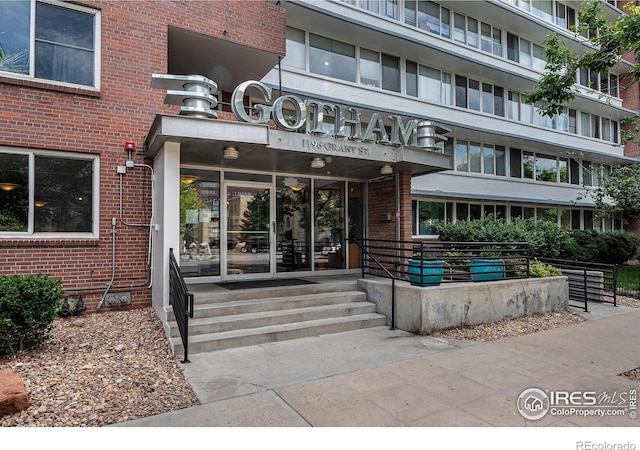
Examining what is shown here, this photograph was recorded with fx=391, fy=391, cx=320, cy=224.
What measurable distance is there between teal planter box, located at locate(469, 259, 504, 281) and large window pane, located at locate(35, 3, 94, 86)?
824 cm

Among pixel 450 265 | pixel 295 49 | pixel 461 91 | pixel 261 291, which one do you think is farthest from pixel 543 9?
pixel 261 291

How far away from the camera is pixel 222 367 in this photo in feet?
16.0

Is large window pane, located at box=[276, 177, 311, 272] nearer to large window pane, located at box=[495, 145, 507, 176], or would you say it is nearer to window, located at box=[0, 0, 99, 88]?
window, located at box=[0, 0, 99, 88]

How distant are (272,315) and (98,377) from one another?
263 centimetres

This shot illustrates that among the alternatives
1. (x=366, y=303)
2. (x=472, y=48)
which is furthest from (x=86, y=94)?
(x=472, y=48)

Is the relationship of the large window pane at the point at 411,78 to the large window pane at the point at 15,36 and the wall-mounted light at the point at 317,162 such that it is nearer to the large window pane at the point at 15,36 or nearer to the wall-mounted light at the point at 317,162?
the wall-mounted light at the point at 317,162

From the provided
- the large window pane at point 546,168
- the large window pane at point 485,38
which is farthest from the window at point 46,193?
the large window pane at point 546,168

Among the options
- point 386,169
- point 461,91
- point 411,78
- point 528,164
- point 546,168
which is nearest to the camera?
point 386,169

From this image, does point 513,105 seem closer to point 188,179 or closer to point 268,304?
point 188,179

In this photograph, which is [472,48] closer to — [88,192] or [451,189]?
[451,189]

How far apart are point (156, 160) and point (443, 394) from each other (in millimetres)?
6138

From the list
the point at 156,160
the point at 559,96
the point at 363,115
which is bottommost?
the point at 156,160

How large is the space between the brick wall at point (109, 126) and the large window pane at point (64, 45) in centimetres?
27

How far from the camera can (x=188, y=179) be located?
826 cm
